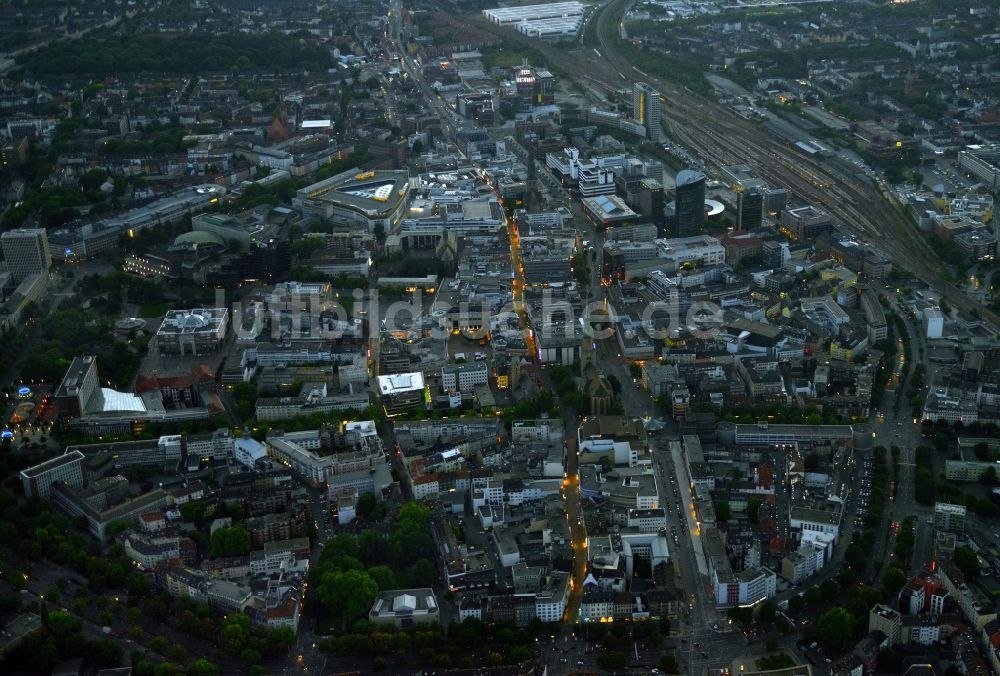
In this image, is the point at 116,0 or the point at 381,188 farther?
the point at 116,0

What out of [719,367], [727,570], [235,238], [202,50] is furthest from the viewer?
[202,50]

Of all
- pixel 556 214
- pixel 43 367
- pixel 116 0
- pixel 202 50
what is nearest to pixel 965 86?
pixel 556 214

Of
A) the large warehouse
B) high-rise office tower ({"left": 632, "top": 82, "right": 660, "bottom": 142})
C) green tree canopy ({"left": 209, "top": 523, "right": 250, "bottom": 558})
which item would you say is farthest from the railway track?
green tree canopy ({"left": 209, "top": 523, "right": 250, "bottom": 558})

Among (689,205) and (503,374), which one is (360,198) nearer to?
(689,205)

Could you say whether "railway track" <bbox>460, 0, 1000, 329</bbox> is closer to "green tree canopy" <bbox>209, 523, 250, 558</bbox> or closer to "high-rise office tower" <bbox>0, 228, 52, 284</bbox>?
"green tree canopy" <bbox>209, 523, 250, 558</bbox>

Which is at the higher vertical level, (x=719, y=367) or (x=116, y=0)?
(x=116, y=0)

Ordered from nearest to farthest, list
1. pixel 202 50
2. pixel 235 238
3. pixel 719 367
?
pixel 719 367 < pixel 235 238 < pixel 202 50

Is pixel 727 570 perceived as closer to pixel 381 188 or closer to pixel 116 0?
pixel 381 188
